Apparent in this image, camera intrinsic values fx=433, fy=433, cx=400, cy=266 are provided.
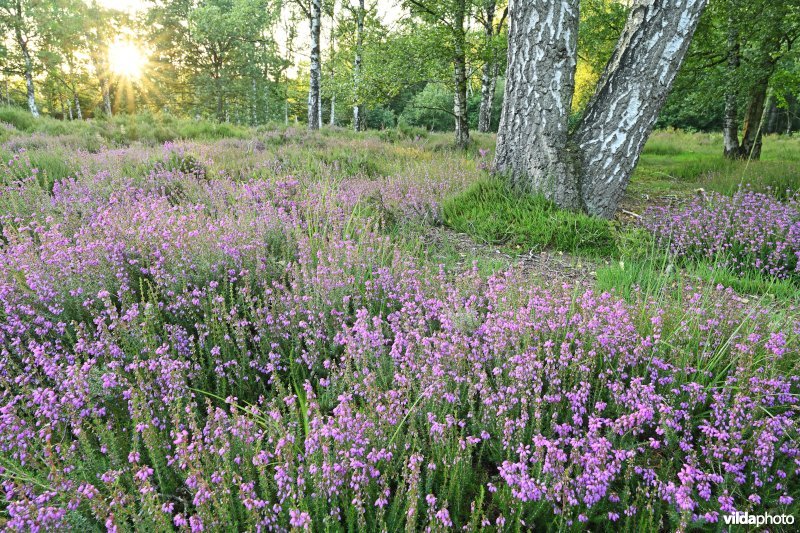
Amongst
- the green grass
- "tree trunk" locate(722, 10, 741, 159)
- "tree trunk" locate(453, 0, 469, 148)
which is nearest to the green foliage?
"tree trunk" locate(722, 10, 741, 159)

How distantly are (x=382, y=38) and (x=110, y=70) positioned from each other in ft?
112

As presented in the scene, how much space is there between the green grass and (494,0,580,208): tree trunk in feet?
0.81

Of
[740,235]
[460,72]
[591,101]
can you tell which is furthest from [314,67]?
[740,235]

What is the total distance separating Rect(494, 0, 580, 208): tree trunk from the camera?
4383mm

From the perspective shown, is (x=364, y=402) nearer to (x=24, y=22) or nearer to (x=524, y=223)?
(x=524, y=223)

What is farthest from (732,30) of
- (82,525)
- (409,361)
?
(82,525)

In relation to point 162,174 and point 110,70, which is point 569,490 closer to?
point 162,174

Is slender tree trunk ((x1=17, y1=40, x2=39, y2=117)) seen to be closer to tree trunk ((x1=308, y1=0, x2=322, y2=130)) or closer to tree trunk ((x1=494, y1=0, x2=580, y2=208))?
tree trunk ((x1=308, y1=0, x2=322, y2=130))

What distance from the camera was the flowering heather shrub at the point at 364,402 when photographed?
54.6 inches

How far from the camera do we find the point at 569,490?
1.37 meters

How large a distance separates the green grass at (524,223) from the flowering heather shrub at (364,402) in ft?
5.15

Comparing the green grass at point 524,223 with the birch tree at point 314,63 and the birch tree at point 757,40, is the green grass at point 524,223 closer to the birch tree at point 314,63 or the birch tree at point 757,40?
the birch tree at point 757,40

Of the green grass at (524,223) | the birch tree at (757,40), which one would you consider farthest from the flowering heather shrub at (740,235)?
the birch tree at (757,40)

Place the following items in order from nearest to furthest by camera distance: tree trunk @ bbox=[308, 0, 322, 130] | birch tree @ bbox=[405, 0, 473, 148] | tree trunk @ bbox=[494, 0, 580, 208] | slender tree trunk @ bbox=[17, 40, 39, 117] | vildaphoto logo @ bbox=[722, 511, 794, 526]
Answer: vildaphoto logo @ bbox=[722, 511, 794, 526], tree trunk @ bbox=[494, 0, 580, 208], birch tree @ bbox=[405, 0, 473, 148], tree trunk @ bbox=[308, 0, 322, 130], slender tree trunk @ bbox=[17, 40, 39, 117]
